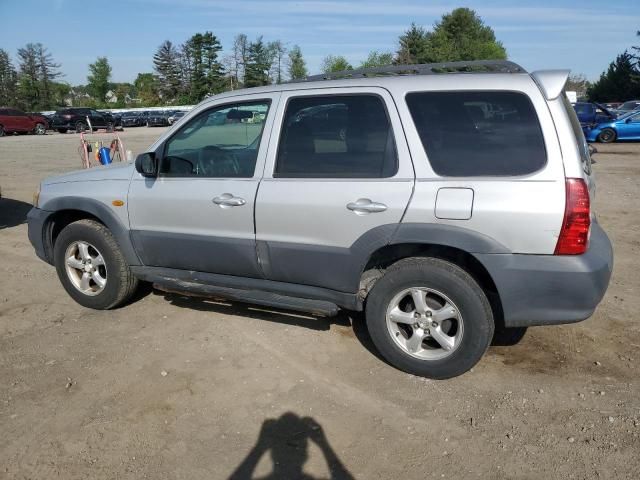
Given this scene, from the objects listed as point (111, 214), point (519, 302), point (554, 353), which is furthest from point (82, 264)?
point (554, 353)

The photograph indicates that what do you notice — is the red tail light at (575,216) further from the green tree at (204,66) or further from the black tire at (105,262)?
the green tree at (204,66)

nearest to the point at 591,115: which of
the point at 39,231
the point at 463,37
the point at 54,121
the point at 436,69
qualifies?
the point at 436,69

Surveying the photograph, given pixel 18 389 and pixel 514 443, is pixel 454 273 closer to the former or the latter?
pixel 514 443

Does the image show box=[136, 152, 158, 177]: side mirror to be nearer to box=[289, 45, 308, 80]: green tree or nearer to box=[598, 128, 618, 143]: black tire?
box=[598, 128, 618, 143]: black tire

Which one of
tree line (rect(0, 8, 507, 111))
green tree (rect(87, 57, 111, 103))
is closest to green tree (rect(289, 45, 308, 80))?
tree line (rect(0, 8, 507, 111))

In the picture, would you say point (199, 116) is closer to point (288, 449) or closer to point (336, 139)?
point (336, 139)

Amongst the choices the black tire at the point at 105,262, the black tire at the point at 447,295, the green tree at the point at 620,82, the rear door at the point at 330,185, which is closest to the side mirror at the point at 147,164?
the black tire at the point at 105,262

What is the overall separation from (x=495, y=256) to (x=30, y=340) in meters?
3.62

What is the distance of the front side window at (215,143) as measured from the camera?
414 cm

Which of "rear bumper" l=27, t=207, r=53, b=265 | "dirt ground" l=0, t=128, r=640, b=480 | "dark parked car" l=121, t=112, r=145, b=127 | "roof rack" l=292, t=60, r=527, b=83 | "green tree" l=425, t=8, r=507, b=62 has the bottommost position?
"dark parked car" l=121, t=112, r=145, b=127

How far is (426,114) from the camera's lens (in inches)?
138

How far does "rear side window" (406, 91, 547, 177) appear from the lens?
325cm

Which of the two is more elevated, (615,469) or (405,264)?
(405,264)

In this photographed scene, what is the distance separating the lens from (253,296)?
4.10m
